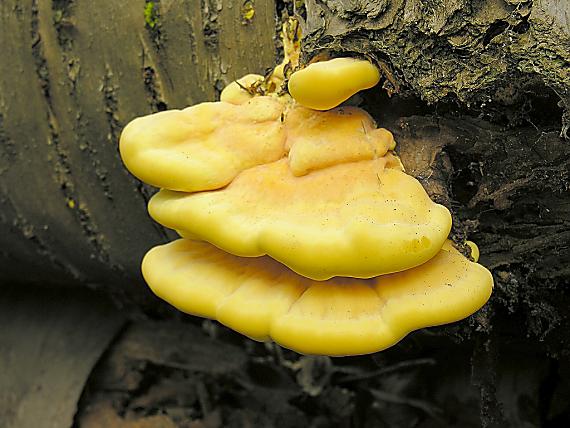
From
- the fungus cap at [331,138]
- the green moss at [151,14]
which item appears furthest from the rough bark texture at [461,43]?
the green moss at [151,14]

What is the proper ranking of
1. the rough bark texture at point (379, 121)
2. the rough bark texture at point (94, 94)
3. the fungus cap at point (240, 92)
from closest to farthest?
the rough bark texture at point (379, 121) < the fungus cap at point (240, 92) < the rough bark texture at point (94, 94)

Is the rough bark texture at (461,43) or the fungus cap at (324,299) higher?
the rough bark texture at (461,43)

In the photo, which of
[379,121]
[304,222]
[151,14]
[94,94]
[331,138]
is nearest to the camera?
[304,222]

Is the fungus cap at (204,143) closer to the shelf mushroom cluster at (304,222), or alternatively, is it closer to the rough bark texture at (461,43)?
the shelf mushroom cluster at (304,222)

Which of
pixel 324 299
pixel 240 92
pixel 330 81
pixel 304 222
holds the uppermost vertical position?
pixel 330 81

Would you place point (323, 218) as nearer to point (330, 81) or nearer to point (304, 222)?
point (304, 222)

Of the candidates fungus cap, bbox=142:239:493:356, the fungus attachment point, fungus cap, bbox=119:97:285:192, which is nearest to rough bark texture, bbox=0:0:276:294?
fungus cap, bbox=119:97:285:192

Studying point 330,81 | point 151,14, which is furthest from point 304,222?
point 151,14
